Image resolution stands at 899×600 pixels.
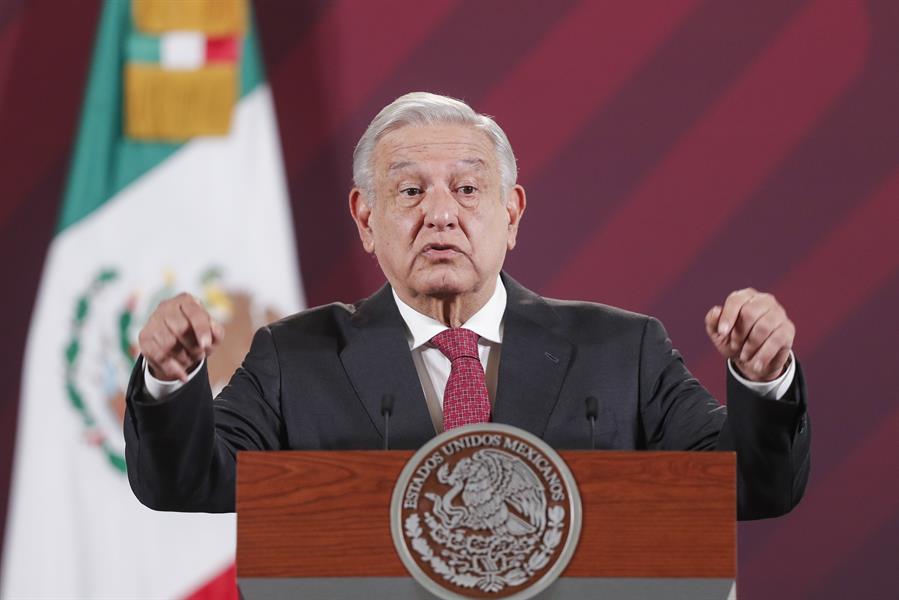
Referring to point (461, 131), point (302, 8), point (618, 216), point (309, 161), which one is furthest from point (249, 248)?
point (461, 131)

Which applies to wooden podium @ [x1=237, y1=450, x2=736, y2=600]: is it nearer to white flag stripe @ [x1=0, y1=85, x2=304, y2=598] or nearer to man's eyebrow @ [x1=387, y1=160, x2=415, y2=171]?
man's eyebrow @ [x1=387, y1=160, x2=415, y2=171]

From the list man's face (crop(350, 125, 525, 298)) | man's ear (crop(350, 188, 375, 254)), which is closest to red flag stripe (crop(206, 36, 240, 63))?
man's ear (crop(350, 188, 375, 254))

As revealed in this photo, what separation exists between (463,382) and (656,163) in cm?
176

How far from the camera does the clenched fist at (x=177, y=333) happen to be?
5.78 ft

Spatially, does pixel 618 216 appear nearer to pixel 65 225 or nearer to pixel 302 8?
pixel 302 8

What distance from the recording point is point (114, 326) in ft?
11.8

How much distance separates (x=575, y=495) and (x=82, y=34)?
2.72 m

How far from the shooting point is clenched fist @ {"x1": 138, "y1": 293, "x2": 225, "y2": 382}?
1.76m

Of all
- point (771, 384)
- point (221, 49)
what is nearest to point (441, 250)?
point (771, 384)

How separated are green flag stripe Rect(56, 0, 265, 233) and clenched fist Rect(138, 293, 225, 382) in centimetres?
199

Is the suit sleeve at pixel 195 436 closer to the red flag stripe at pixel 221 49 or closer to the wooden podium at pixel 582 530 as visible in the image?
the wooden podium at pixel 582 530

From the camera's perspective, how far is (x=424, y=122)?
94.3 inches

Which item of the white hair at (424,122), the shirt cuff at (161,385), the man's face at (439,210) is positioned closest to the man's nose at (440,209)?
the man's face at (439,210)

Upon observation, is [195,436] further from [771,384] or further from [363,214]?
[771,384]
